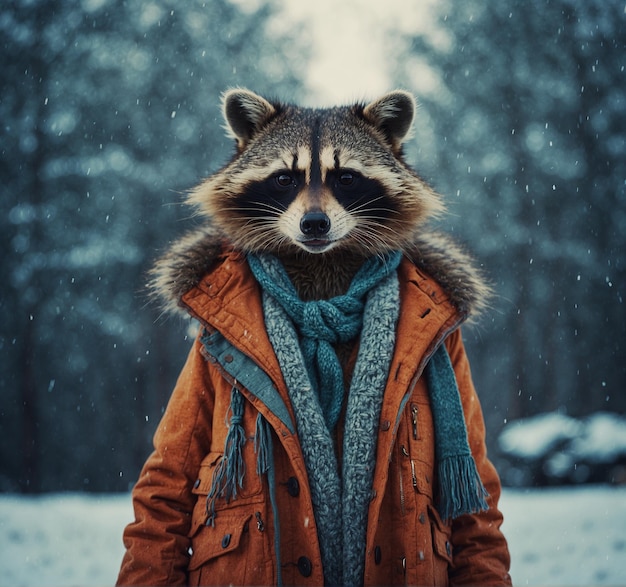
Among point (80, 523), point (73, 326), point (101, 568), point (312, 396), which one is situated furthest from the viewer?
point (73, 326)

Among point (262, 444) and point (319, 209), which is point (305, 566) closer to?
point (262, 444)

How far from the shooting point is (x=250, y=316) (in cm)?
218

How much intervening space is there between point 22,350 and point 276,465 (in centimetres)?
921

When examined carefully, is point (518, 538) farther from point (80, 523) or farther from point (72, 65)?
point (72, 65)

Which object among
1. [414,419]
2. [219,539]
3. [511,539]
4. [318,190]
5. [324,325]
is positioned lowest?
[511,539]

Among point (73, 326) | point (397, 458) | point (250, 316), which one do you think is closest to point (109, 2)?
point (73, 326)

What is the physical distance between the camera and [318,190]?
2342mm

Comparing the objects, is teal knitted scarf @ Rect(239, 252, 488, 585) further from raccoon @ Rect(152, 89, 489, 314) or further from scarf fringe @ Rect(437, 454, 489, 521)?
raccoon @ Rect(152, 89, 489, 314)

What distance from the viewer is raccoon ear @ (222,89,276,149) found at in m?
2.61

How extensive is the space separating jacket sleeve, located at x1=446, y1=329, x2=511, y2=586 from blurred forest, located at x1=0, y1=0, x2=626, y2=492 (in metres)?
7.74

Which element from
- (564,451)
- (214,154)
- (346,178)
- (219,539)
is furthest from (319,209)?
(564,451)

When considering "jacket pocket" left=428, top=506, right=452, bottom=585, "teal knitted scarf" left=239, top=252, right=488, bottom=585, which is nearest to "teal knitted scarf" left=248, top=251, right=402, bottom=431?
"teal knitted scarf" left=239, top=252, right=488, bottom=585

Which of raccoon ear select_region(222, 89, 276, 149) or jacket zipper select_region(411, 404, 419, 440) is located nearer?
jacket zipper select_region(411, 404, 419, 440)

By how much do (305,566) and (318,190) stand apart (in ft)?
4.68
